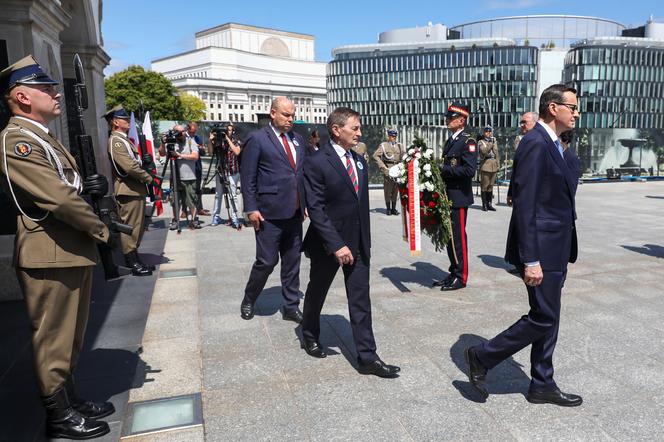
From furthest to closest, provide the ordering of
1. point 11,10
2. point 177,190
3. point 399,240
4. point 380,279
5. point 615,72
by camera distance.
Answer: point 615,72 < point 177,190 < point 399,240 < point 380,279 < point 11,10

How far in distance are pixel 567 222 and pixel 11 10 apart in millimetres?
5693

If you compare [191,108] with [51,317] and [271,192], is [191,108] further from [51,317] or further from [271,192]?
[51,317]

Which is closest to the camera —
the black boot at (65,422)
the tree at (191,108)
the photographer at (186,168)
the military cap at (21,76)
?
the military cap at (21,76)

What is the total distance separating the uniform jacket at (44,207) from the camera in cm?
279

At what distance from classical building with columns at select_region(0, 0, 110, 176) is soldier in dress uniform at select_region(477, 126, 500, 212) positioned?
8.87m

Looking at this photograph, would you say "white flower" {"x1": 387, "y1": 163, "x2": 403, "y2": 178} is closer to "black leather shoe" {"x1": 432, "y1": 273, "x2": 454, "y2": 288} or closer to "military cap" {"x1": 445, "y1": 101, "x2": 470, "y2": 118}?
"military cap" {"x1": 445, "y1": 101, "x2": 470, "y2": 118}

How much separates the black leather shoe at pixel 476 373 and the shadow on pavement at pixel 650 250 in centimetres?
589

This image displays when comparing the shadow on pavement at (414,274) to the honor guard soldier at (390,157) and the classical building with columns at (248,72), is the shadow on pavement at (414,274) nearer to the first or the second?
the honor guard soldier at (390,157)

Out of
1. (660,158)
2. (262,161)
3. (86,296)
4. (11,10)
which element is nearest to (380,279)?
(262,161)

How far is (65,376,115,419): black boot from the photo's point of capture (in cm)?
320

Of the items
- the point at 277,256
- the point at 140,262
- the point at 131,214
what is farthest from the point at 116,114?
the point at 277,256

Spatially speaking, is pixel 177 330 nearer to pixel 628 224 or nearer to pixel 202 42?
pixel 628 224

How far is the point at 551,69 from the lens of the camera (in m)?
95.2

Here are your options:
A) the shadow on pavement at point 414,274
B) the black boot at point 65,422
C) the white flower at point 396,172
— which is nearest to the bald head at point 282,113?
the white flower at point 396,172
